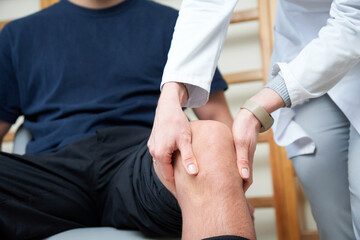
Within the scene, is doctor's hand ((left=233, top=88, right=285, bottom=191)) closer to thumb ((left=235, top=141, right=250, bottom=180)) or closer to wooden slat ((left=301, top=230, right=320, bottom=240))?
thumb ((left=235, top=141, right=250, bottom=180))

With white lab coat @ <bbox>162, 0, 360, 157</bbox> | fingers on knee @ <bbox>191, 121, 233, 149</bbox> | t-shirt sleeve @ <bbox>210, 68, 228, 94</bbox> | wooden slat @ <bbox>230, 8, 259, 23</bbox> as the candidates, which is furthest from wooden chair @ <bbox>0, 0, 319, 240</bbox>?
fingers on knee @ <bbox>191, 121, 233, 149</bbox>

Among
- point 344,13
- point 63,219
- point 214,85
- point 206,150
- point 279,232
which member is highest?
point 344,13

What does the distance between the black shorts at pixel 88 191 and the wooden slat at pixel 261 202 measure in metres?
0.75

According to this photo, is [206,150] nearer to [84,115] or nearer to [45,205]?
[45,205]

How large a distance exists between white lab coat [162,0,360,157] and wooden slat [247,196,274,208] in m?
0.70

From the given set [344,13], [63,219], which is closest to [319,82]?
[344,13]

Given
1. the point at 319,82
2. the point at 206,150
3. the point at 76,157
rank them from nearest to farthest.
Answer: the point at 206,150 → the point at 319,82 → the point at 76,157

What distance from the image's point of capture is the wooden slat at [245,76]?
1.73 m

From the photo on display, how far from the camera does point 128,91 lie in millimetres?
1219

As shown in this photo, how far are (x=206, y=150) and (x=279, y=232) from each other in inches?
41.4

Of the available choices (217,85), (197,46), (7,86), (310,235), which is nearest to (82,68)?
(7,86)

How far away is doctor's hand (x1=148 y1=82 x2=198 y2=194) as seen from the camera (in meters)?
0.71

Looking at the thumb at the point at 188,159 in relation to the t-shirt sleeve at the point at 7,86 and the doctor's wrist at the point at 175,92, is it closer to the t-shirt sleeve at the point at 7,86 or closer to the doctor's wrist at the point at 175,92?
the doctor's wrist at the point at 175,92

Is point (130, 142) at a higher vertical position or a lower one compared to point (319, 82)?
lower
